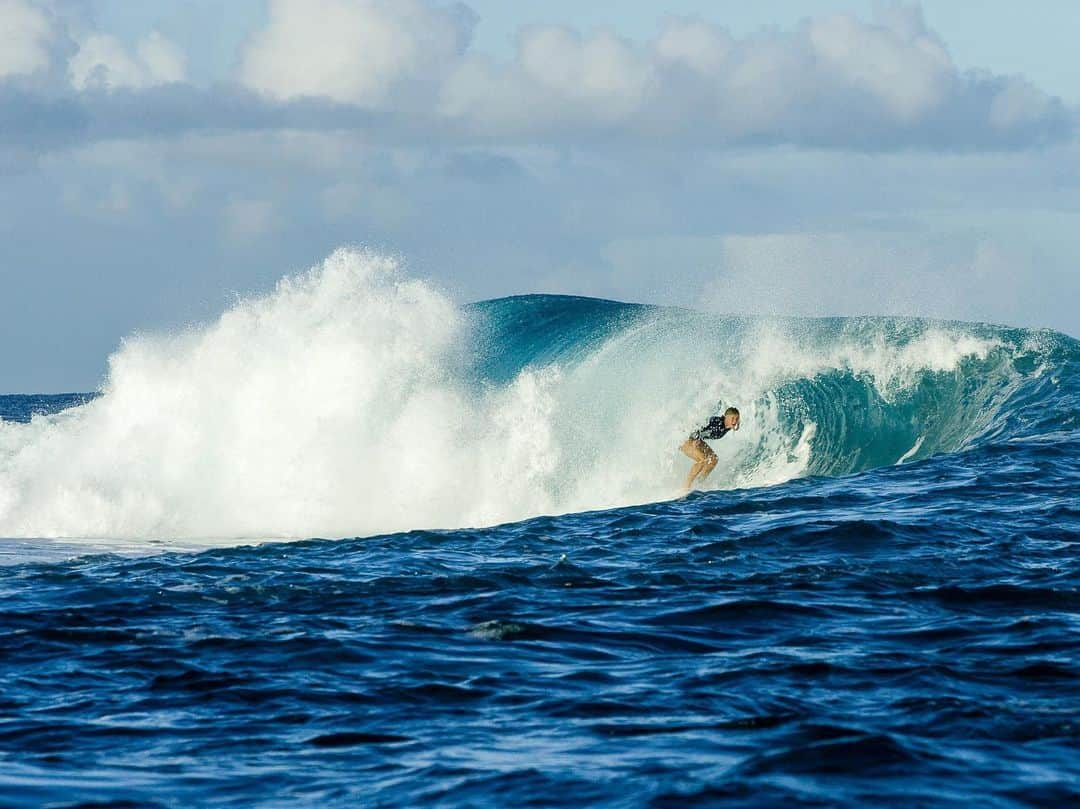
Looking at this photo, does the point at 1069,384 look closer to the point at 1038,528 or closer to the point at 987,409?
the point at 987,409

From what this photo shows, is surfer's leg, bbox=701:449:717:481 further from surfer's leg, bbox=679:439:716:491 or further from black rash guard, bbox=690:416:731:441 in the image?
black rash guard, bbox=690:416:731:441

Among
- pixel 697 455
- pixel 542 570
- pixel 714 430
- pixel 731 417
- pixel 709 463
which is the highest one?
pixel 731 417

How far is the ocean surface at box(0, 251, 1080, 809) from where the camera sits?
6035 millimetres

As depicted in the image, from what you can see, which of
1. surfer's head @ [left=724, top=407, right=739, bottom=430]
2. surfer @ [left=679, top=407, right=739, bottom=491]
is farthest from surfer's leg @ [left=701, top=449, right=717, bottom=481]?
surfer's head @ [left=724, top=407, right=739, bottom=430]

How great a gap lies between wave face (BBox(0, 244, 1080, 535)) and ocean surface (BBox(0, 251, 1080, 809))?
0.07 meters

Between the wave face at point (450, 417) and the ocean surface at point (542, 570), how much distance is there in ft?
0.22

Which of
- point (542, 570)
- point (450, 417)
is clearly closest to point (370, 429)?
point (450, 417)

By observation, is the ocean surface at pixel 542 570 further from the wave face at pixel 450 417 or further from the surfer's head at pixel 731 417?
the surfer's head at pixel 731 417

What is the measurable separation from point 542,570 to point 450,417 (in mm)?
9268

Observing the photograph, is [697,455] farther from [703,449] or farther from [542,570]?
[542,570]

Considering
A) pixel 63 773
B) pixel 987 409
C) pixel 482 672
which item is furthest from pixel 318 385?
pixel 63 773

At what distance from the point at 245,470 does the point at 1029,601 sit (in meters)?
12.7

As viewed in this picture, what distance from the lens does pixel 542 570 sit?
36.4 ft

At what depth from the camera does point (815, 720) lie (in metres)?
6.48
